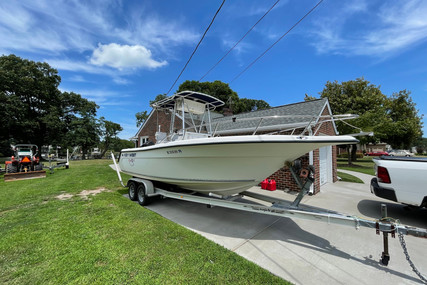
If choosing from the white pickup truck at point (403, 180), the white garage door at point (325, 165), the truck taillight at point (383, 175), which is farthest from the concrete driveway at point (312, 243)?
the white garage door at point (325, 165)

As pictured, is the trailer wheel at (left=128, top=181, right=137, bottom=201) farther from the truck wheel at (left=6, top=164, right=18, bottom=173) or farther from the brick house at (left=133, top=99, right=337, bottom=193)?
the truck wheel at (left=6, top=164, right=18, bottom=173)

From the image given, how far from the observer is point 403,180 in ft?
11.3

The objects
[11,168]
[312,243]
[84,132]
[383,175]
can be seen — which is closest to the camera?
[312,243]

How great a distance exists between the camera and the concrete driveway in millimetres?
2320

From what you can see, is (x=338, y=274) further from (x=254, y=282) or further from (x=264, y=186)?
(x=264, y=186)

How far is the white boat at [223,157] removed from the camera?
2838 millimetres

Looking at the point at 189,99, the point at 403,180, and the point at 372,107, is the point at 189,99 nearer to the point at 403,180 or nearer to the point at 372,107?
the point at 403,180

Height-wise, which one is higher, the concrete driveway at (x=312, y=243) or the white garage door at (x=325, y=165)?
the white garage door at (x=325, y=165)

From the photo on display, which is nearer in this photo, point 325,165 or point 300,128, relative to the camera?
point 300,128

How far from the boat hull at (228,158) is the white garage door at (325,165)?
16.4ft

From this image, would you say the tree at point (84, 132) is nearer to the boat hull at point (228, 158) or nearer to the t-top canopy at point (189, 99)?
the t-top canopy at point (189, 99)

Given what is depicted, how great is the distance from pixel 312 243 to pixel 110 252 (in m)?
3.39

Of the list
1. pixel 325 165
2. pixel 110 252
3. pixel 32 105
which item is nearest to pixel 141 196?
pixel 110 252

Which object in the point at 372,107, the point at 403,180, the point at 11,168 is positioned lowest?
the point at 11,168
